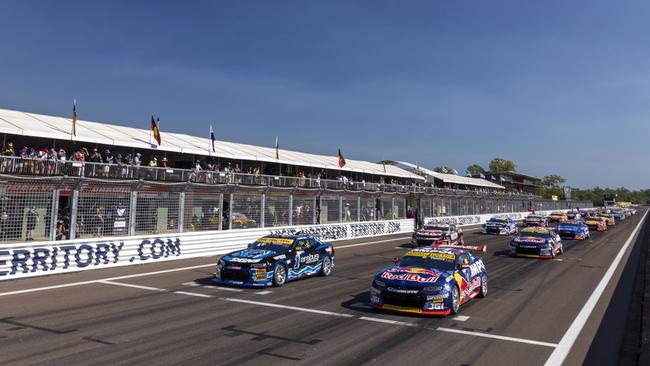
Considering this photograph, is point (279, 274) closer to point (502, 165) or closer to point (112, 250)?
point (112, 250)

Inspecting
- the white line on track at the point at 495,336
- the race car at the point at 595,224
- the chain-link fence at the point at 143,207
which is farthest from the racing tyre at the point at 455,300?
the race car at the point at 595,224

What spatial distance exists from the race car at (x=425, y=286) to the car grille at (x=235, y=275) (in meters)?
3.60

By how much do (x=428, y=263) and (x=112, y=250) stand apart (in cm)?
1034

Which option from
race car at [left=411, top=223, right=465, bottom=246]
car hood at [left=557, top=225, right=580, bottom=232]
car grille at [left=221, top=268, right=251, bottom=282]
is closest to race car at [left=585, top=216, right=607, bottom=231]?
car hood at [left=557, top=225, right=580, bottom=232]

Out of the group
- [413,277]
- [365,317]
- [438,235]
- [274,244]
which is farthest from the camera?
[438,235]

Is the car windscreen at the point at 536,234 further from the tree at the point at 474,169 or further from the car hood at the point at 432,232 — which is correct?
the tree at the point at 474,169

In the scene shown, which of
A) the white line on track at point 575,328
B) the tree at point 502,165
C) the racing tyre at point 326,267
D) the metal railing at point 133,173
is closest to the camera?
the white line on track at point 575,328

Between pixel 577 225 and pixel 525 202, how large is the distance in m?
38.8

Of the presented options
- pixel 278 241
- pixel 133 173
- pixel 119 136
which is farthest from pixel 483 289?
pixel 119 136

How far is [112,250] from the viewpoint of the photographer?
15.1 metres

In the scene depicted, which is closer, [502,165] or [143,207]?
[143,207]

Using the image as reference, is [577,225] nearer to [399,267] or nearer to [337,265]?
[337,265]

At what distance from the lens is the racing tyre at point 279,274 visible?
39.6ft

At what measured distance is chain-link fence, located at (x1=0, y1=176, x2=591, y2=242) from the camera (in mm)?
12734
